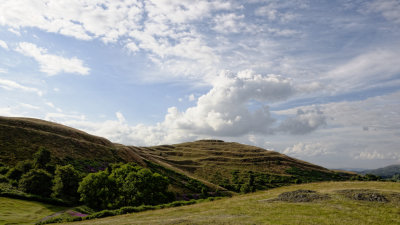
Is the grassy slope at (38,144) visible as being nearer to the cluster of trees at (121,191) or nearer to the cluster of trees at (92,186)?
the cluster of trees at (92,186)

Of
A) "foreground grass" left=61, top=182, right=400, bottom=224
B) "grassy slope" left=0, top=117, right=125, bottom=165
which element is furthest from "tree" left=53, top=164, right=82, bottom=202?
"foreground grass" left=61, top=182, right=400, bottom=224

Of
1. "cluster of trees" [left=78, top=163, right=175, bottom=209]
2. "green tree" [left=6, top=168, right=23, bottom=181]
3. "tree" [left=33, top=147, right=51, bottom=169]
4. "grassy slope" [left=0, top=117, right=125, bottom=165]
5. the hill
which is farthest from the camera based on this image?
the hill

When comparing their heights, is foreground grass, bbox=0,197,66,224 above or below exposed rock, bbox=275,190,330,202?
below

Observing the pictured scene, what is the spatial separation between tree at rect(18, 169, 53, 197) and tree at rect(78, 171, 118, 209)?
294 inches

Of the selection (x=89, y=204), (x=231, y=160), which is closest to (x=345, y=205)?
(x=89, y=204)

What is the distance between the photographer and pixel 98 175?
191 feet

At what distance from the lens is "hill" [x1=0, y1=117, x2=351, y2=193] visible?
81.7 meters

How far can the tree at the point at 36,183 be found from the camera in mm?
52500

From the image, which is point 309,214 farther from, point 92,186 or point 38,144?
point 38,144

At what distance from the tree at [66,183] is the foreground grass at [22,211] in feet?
25.5

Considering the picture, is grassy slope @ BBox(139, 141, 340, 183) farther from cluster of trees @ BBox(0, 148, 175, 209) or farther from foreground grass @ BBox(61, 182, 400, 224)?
foreground grass @ BBox(61, 182, 400, 224)

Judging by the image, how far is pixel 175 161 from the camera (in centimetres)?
15588

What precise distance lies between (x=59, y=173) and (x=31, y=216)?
23542 millimetres

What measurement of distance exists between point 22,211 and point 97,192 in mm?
16937
